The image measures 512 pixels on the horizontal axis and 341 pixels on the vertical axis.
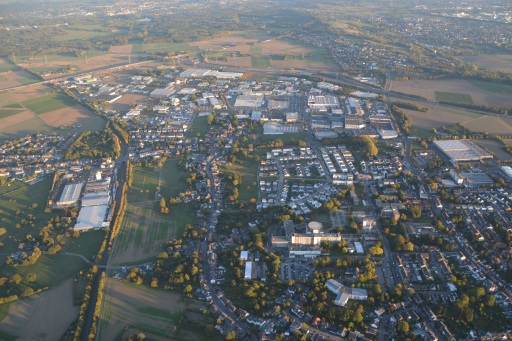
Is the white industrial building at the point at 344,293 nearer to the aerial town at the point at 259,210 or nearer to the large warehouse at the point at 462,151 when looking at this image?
the aerial town at the point at 259,210

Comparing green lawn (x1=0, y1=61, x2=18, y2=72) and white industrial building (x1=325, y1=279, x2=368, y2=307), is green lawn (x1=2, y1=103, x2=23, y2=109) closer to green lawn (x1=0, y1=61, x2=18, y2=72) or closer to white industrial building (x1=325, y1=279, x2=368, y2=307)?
green lawn (x1=0, y1=61, x2=18, y2=72)

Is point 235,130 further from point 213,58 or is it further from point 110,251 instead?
point 213,58

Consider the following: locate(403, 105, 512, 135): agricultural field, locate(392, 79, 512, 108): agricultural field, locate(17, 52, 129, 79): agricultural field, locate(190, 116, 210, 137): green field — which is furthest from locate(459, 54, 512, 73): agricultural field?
locate(17, 52, 129, 79): agricultural field

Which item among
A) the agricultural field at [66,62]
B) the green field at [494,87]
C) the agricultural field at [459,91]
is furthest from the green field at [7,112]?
the green field at [494,87]

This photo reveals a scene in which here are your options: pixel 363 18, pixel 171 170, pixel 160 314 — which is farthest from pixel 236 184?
pixel 363 18

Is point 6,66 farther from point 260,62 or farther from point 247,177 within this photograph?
point 247,177

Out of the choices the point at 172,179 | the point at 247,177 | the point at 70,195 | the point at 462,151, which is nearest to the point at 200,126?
the point at 172,179
